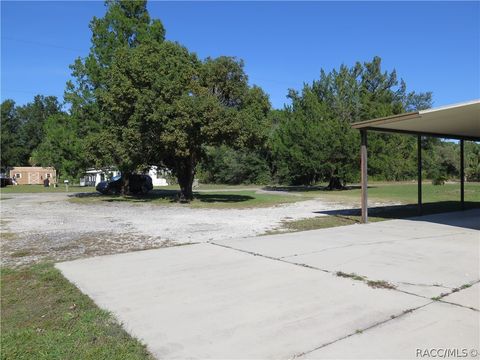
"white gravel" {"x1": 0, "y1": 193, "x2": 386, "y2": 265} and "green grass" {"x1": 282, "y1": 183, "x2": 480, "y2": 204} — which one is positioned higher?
"green grass" {"x1": 282, "y1": 183, "x2": 480, "y2": 204}

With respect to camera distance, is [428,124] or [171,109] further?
[171,109]

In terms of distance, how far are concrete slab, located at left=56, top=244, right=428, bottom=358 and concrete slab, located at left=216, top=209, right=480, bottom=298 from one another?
606 mm

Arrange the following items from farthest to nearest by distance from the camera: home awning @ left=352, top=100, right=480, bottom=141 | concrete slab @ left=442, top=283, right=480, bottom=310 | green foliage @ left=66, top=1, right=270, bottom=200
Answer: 1. green foliage @ left=66, top=1, right=270, bottom=200
2. home awning @ left=352, top=100, right=480, bottom=141
3. concrete slab @ left=442, top=283, right=480, bottom=310

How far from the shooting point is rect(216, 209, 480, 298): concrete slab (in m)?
5.90

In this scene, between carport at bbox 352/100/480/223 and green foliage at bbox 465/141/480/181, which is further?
green foliage at bbox 465/141/480/181

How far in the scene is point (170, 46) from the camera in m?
22.6

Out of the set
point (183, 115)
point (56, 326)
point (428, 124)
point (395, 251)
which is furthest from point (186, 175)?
point (56, 326)

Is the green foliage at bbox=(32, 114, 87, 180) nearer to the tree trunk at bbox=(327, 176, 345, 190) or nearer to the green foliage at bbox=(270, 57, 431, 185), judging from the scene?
the green foliage at bbox=(270, 57, 431, 185)

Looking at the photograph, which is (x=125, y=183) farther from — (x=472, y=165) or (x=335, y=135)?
(x=472, y=165)

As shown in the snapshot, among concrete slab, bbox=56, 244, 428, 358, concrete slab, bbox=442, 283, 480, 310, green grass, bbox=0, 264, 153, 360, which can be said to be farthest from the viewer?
concrete slab, bbox=442, 283, 480, 310

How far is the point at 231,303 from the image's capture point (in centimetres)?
489

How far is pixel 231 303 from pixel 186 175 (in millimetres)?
18896

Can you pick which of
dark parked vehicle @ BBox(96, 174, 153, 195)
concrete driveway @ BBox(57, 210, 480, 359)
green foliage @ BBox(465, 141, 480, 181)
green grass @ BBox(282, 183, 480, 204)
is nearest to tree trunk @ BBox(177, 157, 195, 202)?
dark parked vehicle @ BBox(96, 174, 153, 195)

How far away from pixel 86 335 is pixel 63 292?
1701mm
